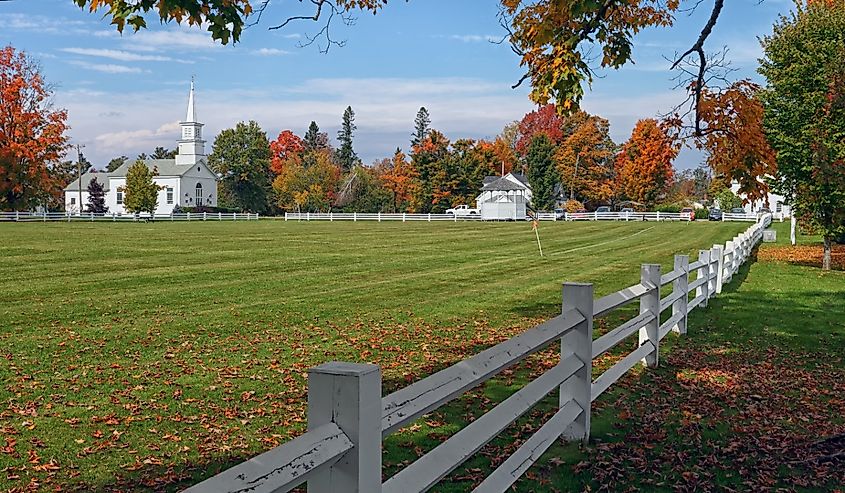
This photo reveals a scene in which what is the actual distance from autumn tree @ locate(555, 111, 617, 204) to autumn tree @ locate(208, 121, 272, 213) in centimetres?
3870

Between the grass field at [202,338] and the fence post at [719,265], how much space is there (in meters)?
2.47

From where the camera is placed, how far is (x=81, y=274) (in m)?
19.2

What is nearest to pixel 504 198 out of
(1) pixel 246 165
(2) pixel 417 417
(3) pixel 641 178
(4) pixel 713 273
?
(3) pixel 641 178

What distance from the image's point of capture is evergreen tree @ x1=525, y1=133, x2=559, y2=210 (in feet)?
299

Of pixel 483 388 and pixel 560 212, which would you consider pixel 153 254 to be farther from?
pixel 560 212

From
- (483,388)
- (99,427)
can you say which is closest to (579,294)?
(483,388)

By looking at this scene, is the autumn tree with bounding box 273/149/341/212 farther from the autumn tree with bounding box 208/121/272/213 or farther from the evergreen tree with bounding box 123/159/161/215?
the evergreen tree with bounding box 123/159/161/215

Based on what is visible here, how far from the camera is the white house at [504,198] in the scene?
264 ft

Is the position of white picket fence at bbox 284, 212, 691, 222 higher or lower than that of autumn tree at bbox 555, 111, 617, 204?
lower

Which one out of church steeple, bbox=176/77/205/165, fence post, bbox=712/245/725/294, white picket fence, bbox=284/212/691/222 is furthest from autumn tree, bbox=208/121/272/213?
fence post, bbox=712/245/725/294

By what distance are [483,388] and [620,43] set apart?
195 inches

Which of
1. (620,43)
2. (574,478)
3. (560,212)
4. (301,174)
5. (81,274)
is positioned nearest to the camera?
(574,478)

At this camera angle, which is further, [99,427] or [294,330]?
[294,330]

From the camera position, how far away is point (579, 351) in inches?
249
